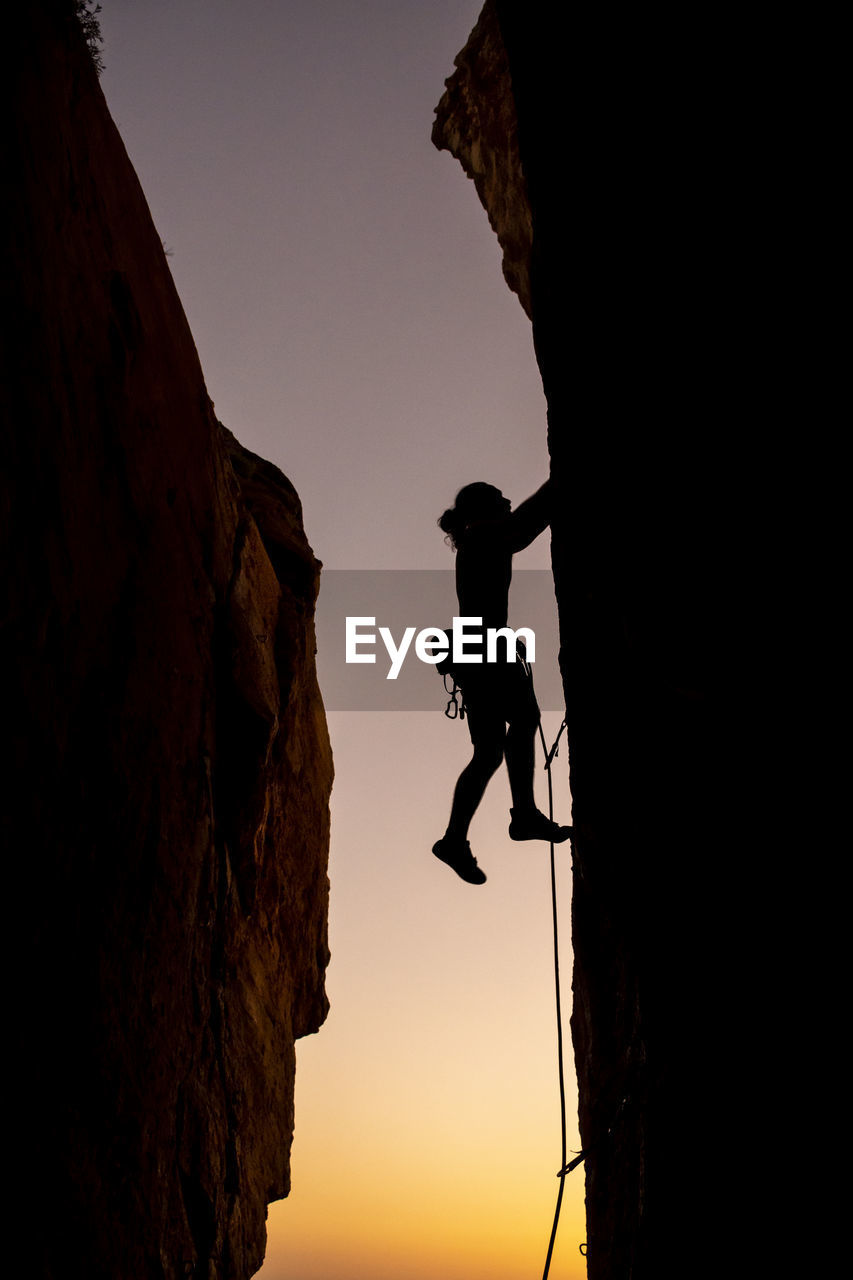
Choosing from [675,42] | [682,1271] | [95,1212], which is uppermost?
[675,42]

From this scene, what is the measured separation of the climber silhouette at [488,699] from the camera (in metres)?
7.27

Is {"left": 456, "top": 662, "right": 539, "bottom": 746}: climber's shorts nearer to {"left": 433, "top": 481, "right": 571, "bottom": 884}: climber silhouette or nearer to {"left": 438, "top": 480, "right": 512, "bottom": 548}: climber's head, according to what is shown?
{"left": 433, "top": 481, "right": 571, "bottom": 884}: climber silhouette

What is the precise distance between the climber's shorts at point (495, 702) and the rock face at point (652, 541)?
49.7 inches

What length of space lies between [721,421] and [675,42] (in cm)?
189

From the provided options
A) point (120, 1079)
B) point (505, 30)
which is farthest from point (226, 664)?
point (505, 30)

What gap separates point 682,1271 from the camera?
433cm

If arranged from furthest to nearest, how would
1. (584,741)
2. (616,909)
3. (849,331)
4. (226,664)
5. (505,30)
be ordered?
(226,664) → (505,30) → (584,741) → (616,909) → (849,331)

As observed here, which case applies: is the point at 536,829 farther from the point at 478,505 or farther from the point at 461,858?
the point at 478,505

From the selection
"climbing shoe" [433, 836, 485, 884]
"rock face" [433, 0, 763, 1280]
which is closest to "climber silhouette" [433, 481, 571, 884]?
"climbing shoe" [433, 836, 485, 884]

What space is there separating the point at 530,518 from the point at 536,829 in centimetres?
230

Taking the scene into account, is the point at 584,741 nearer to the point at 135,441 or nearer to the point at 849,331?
the point at 849,331

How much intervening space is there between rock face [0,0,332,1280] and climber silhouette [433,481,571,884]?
225 cm

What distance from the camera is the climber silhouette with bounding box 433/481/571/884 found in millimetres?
7273

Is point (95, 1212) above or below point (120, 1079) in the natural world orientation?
below
